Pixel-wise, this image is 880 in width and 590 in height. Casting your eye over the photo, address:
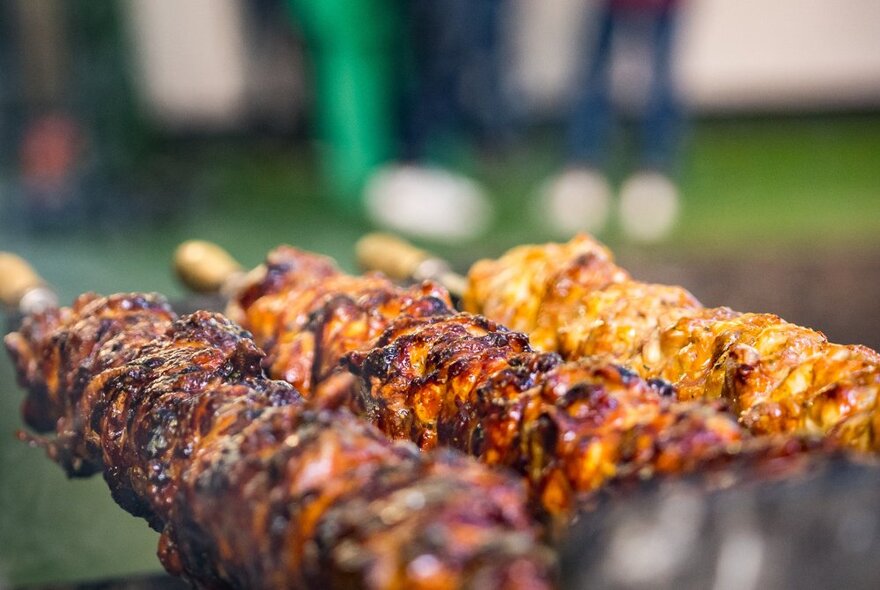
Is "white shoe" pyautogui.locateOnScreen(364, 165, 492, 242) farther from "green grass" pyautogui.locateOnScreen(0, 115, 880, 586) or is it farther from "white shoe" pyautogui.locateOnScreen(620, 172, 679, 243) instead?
"white shoe" pyautogui.locateOnScreen(620, 172, 679, 243)

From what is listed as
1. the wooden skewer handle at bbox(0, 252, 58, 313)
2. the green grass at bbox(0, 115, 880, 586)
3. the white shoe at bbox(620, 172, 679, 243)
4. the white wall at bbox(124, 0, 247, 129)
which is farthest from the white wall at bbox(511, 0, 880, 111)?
the wooden skewer handle at bbox(0, 252, 58, 313)

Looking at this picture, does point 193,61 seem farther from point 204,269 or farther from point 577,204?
point 204,269

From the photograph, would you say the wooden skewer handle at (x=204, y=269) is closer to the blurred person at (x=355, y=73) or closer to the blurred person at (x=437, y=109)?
the blurred person at (x=437, y=109)

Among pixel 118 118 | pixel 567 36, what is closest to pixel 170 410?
pixel 118 118

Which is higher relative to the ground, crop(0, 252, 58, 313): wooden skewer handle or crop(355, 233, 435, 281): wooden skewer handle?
crop(0, 252, 58, 313): wooden skewer handle

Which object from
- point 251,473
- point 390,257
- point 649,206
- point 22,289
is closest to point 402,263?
point 390,257

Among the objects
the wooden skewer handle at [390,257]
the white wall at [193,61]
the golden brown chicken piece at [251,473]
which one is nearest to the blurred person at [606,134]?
the white wall at [193,61]
